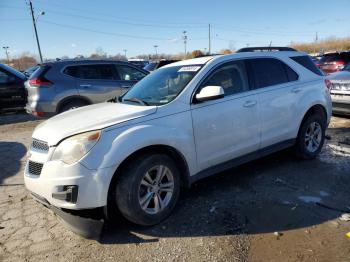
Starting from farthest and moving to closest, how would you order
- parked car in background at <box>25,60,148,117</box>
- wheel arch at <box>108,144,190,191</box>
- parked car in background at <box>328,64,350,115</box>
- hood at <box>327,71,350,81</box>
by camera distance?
1. parked car in background at <box>25,60,148,117</box>
2. hood at <box>327,71,350,81</box>
3. parked car in background at <box>328,64,350,115</box>
4. wheel arch at <box>108,144,190,191</box>

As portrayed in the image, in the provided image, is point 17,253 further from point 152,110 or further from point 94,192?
point 152,110

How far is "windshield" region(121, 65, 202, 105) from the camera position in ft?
13.4

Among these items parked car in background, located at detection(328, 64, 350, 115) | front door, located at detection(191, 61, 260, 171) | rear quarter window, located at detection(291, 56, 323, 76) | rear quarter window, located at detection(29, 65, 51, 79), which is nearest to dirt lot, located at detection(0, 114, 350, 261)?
front door, located at detection(191, 61, 260, 171)

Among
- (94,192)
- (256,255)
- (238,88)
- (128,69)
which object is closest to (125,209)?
(94,192)

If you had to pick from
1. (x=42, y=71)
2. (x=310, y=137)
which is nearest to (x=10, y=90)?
(x=42, y=71)

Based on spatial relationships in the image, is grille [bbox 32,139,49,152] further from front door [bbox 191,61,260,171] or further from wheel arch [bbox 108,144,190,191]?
front door [bbox 191,61,260,171]

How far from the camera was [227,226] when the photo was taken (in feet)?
11.9

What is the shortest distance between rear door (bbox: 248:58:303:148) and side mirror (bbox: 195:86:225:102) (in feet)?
3.08

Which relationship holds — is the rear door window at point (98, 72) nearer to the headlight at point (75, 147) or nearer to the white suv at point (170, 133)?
the white suv at point (170, 133)

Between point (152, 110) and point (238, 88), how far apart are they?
1362 mm

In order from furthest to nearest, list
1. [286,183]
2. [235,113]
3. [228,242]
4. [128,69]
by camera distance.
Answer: [128,69] < [286,183] < [235,113] < [228,242]

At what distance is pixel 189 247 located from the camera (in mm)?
3305

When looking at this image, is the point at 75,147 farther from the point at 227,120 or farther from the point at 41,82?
the point at 41,82

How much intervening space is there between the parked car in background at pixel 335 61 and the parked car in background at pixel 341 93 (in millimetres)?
4024
